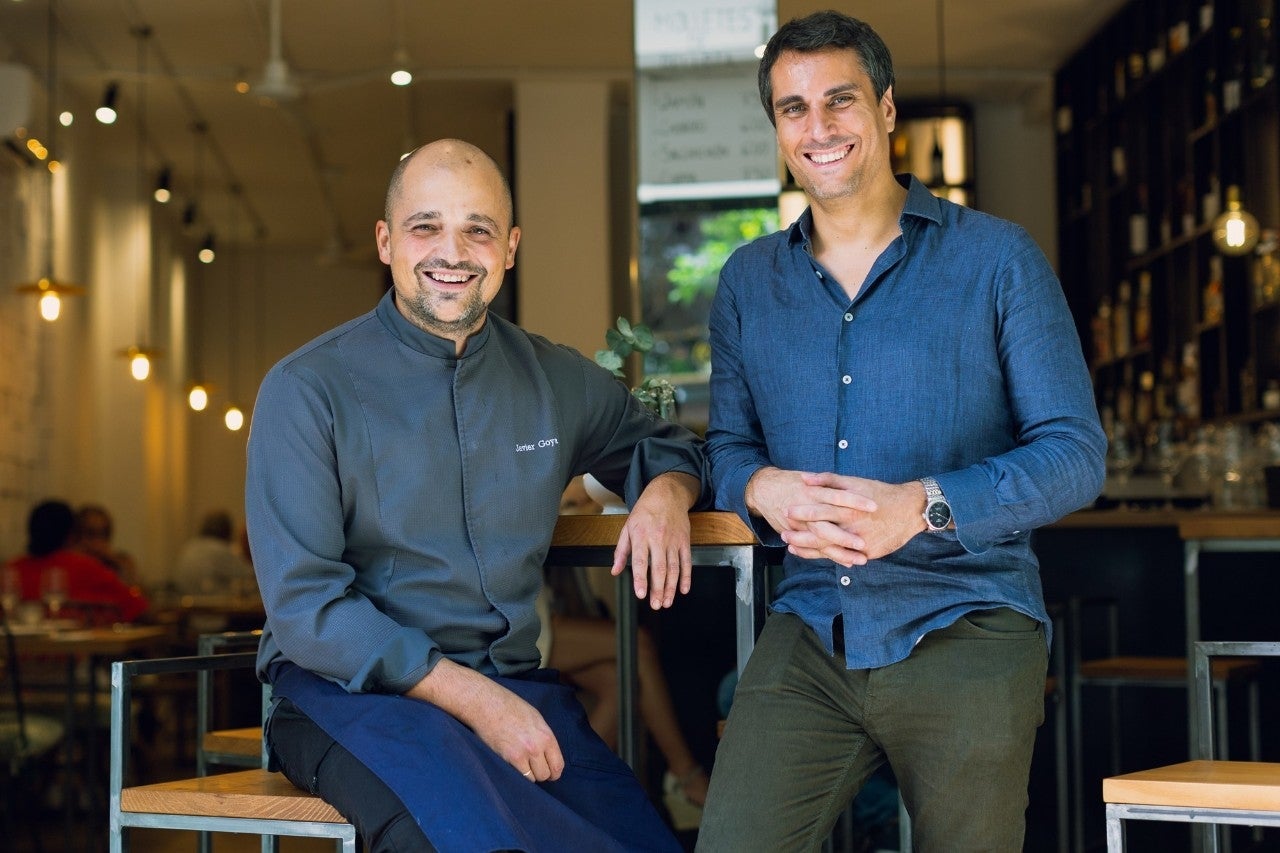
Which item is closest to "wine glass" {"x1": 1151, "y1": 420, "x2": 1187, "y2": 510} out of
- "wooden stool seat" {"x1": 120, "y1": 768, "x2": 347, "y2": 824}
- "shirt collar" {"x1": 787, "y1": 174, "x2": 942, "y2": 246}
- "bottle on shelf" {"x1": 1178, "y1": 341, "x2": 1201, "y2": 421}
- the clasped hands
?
"bottle on shelf" {"x1": 1178, "y1": 341, "x2": 1201, "y2": 421}

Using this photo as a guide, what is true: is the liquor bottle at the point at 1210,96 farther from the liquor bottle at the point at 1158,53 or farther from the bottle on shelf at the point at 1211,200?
the liquor bottle at the point at 1158,53

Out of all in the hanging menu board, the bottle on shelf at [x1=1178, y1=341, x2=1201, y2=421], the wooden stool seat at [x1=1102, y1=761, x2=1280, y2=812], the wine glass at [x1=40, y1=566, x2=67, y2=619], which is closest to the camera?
the wooden stool seat at [x1=1102, y1=761, x2=1280, y2=812]

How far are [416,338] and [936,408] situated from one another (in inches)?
29.2

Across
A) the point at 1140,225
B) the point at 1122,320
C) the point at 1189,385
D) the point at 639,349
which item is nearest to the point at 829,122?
the point at 639,349

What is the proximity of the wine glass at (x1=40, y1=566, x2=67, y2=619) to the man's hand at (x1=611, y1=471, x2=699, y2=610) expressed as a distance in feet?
15.2

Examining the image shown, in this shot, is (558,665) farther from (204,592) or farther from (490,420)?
(204,592)

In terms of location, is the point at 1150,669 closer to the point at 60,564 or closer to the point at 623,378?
the point at 623,378

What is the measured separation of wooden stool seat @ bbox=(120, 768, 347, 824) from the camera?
198 cm

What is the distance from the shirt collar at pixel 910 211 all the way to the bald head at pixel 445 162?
43 cm

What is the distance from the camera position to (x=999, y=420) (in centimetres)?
197

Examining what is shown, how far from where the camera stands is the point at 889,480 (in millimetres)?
1959

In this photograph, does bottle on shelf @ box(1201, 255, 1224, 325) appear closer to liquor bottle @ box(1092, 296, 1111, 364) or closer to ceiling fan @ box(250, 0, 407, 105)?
liquor bottle @ box(1092, 296, 1111, 364)

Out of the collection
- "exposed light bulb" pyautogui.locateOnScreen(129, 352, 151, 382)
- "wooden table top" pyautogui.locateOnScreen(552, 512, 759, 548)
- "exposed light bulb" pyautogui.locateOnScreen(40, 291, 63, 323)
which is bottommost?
"wooden table top" pyautogui.locateOnScreen(552, 512, 759, 548)

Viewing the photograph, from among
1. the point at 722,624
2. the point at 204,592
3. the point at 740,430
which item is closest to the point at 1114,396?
the point at 722,624
